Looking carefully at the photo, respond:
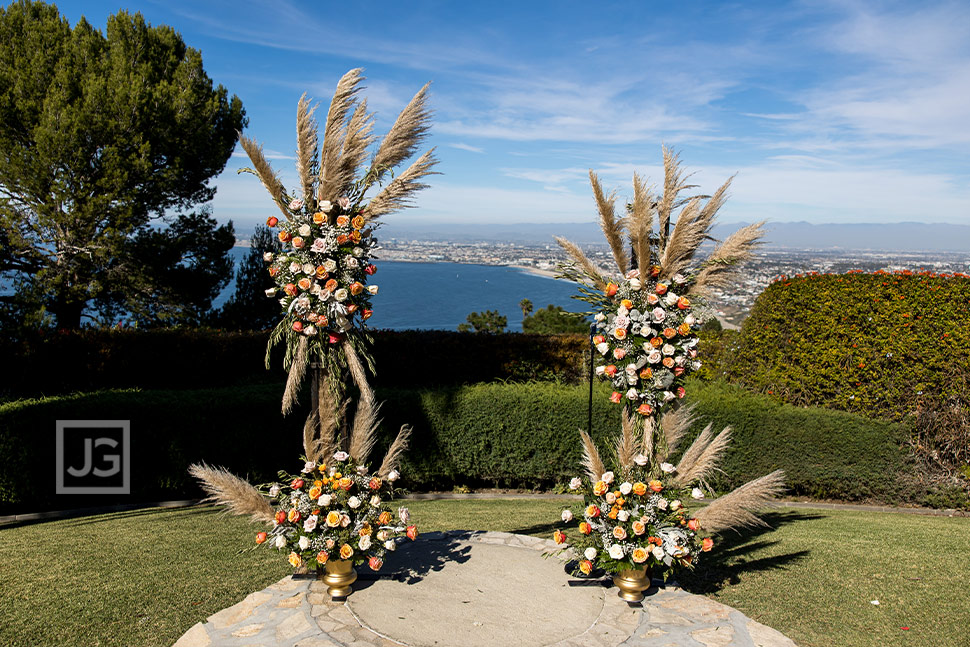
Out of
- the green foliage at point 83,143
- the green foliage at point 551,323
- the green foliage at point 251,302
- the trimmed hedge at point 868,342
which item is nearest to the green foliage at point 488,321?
the green foliage at point 551,323

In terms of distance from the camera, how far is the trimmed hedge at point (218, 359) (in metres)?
8.28

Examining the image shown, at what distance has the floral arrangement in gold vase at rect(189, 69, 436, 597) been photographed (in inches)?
171

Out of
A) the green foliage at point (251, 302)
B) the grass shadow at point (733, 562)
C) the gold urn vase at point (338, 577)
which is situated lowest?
the grass shadow at point (733, 562)

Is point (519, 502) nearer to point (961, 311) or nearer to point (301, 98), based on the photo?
point (301, 98)

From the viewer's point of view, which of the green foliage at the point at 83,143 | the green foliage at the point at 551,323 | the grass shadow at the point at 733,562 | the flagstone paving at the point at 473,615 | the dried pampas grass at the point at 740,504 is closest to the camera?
Result: the flagstone paving at the point at 473,615

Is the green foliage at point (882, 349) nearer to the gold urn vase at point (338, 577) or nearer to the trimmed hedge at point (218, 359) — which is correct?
the trimmed hedge at point (218, 359)

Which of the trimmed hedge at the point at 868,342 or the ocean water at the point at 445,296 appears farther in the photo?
the ocean water at the point at 445,296

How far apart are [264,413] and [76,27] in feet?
34.7

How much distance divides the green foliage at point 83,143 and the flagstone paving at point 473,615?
35.7 ft

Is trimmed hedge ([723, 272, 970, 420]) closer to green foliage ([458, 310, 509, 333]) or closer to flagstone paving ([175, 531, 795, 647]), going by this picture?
flagstone paving ([175, 531, 795, 647])

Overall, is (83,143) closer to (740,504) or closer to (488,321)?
(488,321)

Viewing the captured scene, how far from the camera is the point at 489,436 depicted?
837cm

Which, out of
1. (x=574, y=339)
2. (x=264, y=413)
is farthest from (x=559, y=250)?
(x=574, y=339)

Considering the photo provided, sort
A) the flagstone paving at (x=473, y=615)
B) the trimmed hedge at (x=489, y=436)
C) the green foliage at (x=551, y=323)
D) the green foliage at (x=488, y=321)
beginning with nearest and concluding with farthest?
the flagstone paving at (x=473, y=615) < the trimmed hedge at (x=489, y=436) < the green foliage at (x=551, y=323) < the green foliage at (x=488, y=321)
